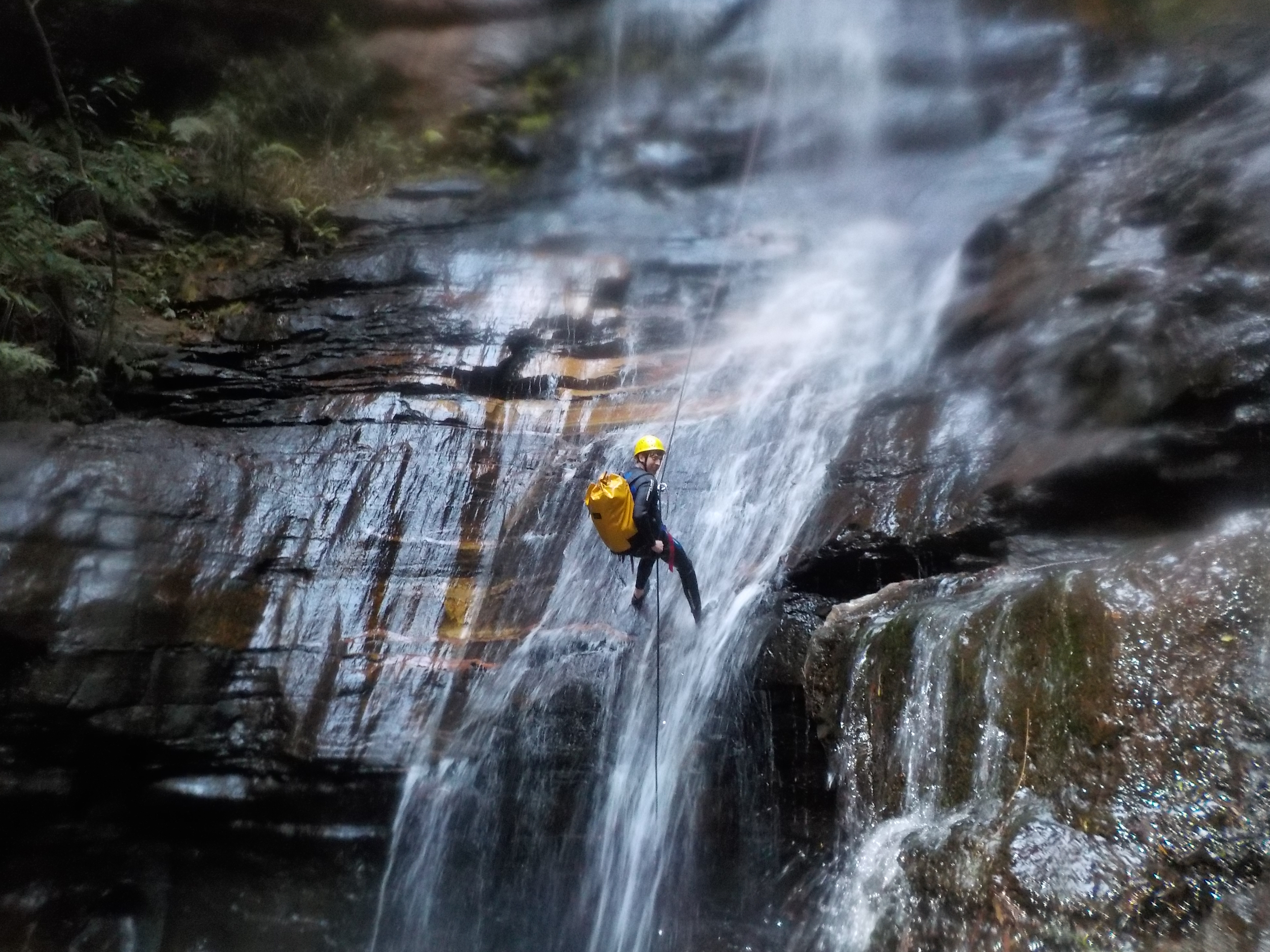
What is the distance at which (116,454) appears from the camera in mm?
7297

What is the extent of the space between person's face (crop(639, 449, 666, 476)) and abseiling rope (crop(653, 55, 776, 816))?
0.24 feet

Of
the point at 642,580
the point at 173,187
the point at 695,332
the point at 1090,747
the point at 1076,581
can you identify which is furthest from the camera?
the point at 173,187

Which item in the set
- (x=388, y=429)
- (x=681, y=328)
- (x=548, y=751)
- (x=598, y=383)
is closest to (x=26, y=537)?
(x=388, y=429)

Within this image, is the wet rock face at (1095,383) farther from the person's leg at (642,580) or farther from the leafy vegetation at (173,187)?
the leafy vegetation at (173,187)

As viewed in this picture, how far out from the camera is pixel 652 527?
5.94m

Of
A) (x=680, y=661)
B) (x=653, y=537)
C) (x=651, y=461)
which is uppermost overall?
(x=651, y=461)

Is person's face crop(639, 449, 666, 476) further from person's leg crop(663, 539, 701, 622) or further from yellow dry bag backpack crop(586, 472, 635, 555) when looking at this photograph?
person's leg crop(663, 539, 701, 622)

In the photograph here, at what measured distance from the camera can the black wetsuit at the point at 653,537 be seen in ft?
19.2

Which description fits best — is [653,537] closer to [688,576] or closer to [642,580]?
[688,576]

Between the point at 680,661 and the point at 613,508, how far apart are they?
1.14m

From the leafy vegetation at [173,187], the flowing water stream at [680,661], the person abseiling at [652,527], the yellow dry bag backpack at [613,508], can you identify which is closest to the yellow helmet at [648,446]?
the person abseiling at [652,527]

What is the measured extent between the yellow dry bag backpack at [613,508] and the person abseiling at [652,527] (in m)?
0.07

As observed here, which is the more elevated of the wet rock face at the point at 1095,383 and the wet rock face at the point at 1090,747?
the wet rock face at the point at 1095,383

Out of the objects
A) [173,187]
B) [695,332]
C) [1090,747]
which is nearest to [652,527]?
[1090,747]
